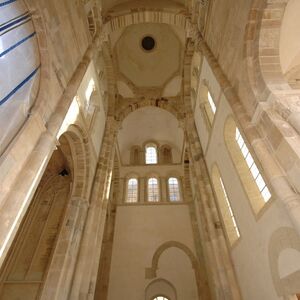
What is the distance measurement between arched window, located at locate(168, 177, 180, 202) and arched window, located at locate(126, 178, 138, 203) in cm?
211

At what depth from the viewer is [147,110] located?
→ 14.9m

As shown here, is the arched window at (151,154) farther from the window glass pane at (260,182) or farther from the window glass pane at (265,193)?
the window glass pane at (265,193)

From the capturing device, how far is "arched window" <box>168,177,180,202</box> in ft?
44.9

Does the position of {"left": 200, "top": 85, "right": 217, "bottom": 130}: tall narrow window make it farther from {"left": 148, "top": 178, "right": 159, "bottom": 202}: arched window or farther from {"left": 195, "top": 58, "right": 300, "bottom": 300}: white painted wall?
{"left": 148, "top": 178, "right": 159, "bottom": 202}: arched window

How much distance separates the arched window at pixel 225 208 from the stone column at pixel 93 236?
3.97 meters

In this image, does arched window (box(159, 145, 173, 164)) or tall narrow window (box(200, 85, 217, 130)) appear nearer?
tall narrow window (box(200, 85, 217, 130))

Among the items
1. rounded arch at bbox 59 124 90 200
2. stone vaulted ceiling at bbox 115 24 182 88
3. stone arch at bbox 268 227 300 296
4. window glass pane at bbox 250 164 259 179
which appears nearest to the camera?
stone arch at bbox 268 227 300 296

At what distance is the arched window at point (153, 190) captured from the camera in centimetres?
1352

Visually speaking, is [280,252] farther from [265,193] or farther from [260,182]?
[260,182]

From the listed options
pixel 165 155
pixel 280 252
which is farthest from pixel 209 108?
pixel 165 155

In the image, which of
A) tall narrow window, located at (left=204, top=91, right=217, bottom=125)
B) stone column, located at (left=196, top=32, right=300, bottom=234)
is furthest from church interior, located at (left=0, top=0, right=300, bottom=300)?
tall narrow window, located at (left=204, top=91, right=217, bottom=125)

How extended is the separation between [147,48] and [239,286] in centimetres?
1176

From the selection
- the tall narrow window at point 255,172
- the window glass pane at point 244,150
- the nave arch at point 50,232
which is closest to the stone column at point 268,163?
the tall narrow window at point 255,172

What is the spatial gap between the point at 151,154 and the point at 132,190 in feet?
10.8
